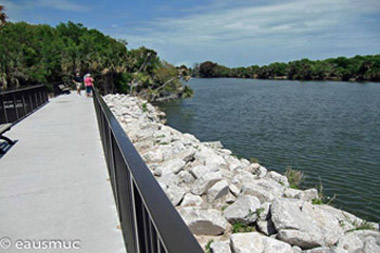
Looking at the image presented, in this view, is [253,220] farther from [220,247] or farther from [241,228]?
[220,247]

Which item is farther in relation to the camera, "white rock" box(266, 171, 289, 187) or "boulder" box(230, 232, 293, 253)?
"white rock" box(266, 171, 289, 187)

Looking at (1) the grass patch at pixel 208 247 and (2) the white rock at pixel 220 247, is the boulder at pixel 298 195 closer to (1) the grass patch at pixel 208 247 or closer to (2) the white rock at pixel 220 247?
(1) the grass patch at pixel 208 247

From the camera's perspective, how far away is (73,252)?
303cm

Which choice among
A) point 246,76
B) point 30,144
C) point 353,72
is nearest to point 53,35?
point 30,144

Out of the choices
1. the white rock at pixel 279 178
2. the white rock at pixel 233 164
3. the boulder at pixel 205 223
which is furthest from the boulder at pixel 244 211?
the white rock at pixel 279 178

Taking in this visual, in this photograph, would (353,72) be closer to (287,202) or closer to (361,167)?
(361,167)

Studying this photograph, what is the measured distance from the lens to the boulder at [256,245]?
10.9 ft

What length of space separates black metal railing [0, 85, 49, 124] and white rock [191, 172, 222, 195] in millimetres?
6801

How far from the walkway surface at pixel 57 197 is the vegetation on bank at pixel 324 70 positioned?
101194mm

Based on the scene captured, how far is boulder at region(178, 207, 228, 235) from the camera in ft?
12.9

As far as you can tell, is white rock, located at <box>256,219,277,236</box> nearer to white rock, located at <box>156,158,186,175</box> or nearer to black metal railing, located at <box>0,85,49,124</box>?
white rock, located at <box>156,158,186,175</box>

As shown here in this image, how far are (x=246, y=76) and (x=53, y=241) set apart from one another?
517 feet

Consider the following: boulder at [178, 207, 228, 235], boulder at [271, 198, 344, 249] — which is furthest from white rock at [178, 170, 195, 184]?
boulder at [271, 198, 344, 249]

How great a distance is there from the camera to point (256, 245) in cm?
338
